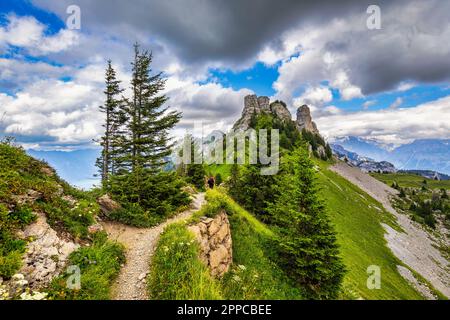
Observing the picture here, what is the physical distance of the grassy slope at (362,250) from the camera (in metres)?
30.7

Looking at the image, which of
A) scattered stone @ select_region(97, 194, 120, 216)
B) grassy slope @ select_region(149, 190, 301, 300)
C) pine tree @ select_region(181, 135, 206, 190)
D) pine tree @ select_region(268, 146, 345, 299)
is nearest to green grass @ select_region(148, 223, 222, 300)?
grassy slope @ select_region(149, 190, 301, 300)

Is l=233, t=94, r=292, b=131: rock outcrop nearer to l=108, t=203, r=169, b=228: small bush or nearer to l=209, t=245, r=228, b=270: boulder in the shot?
l=108, t=203, r=169, b=228: small bush

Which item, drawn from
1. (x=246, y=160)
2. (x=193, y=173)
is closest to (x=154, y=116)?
(x=246, y=160)

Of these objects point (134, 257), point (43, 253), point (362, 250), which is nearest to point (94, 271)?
point (43, 253)

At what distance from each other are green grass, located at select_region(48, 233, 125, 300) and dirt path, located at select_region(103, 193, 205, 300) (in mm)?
374

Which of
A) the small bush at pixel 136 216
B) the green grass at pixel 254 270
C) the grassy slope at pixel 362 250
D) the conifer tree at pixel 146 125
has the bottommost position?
the grassy slope at pixel 362 250

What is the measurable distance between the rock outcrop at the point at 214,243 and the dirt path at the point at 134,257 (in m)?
2.52

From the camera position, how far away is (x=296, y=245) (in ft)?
53.5

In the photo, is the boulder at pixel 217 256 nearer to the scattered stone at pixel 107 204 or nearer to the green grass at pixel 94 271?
the green grass at pixel 94 271

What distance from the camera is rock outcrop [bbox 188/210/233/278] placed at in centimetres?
1314

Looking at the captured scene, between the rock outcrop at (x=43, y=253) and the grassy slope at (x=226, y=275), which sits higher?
the rock outcrop at (x=43, y=253)

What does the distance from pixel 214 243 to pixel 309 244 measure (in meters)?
6.62

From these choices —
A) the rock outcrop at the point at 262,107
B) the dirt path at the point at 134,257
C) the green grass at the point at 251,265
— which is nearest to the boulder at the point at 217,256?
the green grass at the point at 251,265
